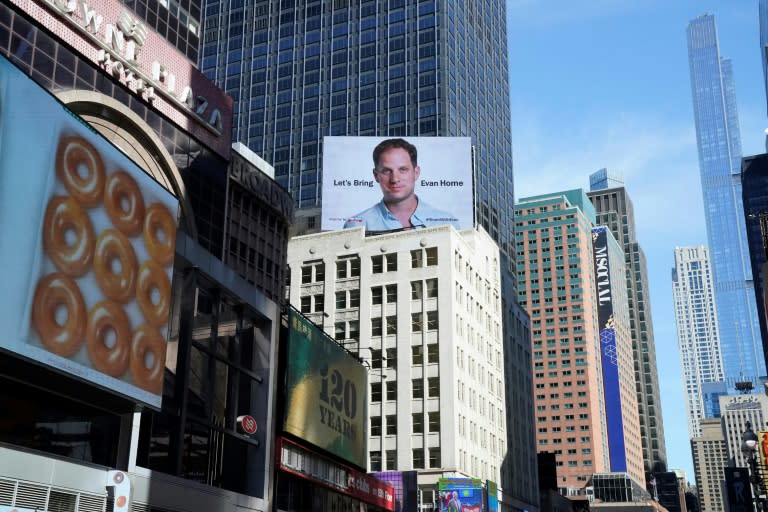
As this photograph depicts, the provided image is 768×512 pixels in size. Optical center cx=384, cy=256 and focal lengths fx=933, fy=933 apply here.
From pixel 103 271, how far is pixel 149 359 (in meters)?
4.22

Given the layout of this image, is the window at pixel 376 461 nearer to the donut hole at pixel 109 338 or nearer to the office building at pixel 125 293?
the office building at pixel 125 293

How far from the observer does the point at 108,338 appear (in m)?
33.5

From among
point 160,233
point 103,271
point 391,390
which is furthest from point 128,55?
point 391,390

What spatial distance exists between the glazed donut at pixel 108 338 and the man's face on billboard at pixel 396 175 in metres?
70.2

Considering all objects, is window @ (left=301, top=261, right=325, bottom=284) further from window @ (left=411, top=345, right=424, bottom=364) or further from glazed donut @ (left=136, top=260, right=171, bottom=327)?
glazed donut @ (left=136, top=260, right=171, bottom=327)

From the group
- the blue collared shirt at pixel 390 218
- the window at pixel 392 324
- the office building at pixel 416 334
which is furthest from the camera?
the blue collared shirt at pixel 390 218

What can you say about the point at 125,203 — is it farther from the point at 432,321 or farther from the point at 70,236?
the point at 432,321

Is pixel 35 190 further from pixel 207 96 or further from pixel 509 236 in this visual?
pixel 509 236

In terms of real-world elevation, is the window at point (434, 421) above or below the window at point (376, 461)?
above

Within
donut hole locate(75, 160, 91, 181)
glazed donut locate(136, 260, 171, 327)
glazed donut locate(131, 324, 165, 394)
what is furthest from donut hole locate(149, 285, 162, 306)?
donut hole locate(75, 160, 91, 181)

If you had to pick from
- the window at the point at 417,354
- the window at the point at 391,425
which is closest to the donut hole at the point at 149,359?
the window at the point at 391,425

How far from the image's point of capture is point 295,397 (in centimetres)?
4959

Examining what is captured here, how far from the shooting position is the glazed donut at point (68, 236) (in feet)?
101

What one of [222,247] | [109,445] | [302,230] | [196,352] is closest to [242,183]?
[302,230]
